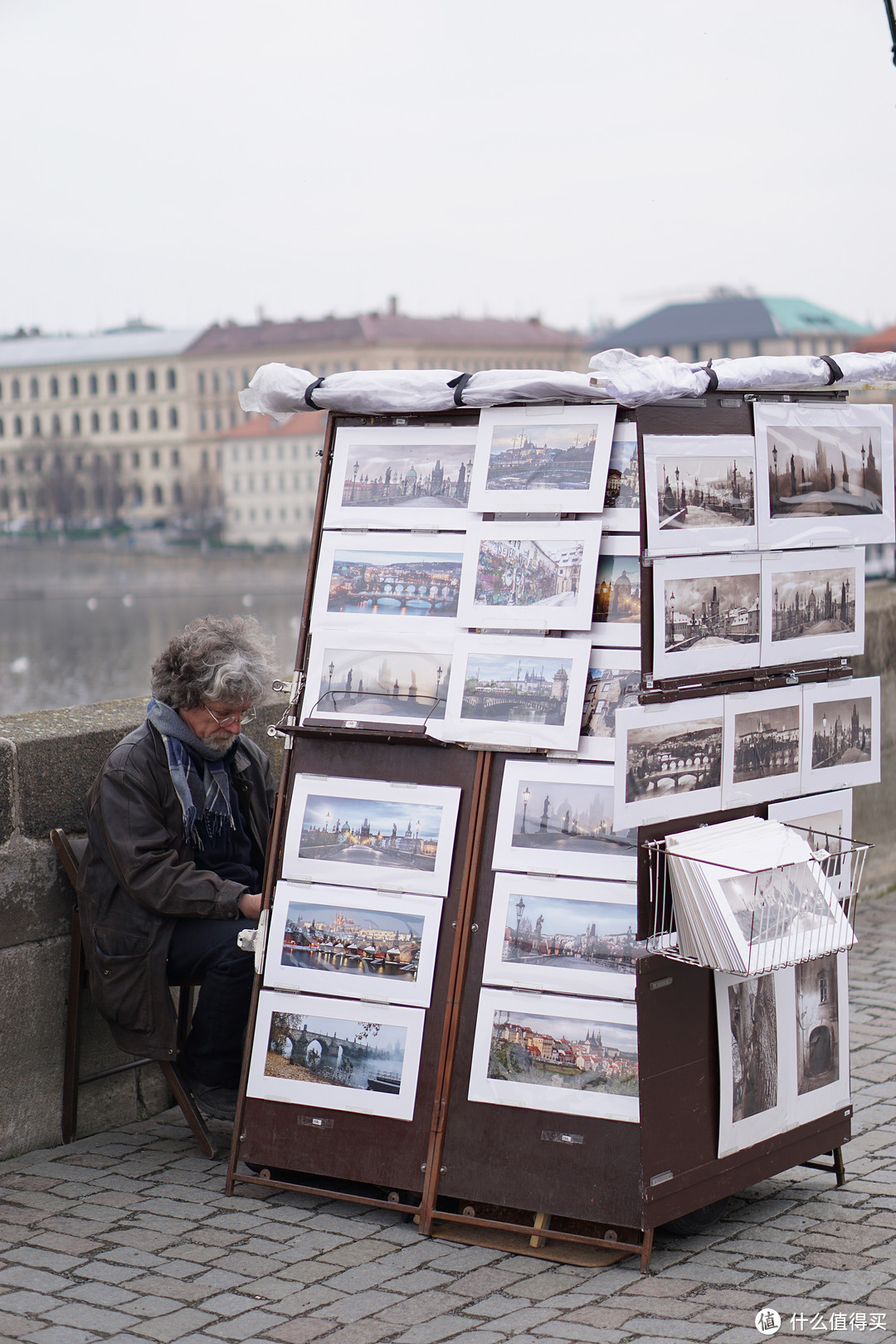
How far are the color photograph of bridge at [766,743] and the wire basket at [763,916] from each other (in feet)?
0.80

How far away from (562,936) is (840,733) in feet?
3.09

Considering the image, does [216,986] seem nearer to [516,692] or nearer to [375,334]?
[516,692]

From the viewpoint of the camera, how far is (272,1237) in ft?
12.0

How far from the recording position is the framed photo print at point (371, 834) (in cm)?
361

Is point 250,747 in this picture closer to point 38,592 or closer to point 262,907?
point 262,907

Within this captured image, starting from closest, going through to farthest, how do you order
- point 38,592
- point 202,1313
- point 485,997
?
point 202,1313
point 485,997
point 38,592

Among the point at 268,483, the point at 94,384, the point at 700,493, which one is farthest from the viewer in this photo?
the point at 94,384

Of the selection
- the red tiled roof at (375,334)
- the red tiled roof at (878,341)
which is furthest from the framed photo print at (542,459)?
the red tiled roof at (375,334)

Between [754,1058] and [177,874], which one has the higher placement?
[177,874]

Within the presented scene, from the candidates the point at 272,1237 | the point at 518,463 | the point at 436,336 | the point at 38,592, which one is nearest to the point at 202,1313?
the point at 272,1237

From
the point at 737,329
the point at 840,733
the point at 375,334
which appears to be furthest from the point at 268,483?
the point at 840,733

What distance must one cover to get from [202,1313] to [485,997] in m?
0.85

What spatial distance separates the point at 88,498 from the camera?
111938 millimetres

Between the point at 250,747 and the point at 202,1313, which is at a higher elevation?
the point at 250,747
